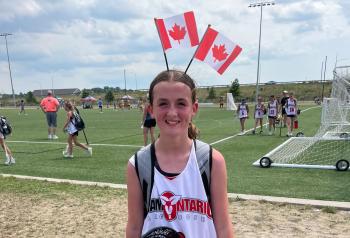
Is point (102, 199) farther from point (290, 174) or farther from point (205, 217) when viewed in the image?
point (205, 217)

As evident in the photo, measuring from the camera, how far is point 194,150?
219cm

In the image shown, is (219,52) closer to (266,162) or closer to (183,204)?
(183,204)

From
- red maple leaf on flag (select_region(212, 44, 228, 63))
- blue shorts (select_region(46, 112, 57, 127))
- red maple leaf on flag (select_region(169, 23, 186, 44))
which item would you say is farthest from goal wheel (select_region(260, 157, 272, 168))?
blue shorts (select_region(46, 112, 57, 127))

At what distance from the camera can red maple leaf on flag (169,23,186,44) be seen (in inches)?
110

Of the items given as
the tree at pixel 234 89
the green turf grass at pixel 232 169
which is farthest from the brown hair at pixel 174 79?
the tree at pixel 234 89

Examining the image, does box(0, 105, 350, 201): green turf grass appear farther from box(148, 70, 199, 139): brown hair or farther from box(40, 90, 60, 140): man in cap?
box(40, 90, 60, 140): man in cap

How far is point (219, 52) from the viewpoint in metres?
2.84

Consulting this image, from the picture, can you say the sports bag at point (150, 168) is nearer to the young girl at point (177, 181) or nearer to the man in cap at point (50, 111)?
the young girl at point (177, 181)

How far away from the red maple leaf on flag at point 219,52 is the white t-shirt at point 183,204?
998 millimetres

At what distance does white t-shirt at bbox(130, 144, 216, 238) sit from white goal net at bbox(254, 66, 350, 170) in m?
7.19

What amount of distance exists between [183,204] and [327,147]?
10941 millimetres

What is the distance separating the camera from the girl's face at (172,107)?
82.0 inches

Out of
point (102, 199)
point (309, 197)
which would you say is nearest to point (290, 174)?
point (309, 197)

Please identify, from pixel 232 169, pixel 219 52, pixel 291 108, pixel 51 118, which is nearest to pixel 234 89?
pixel 291 108
